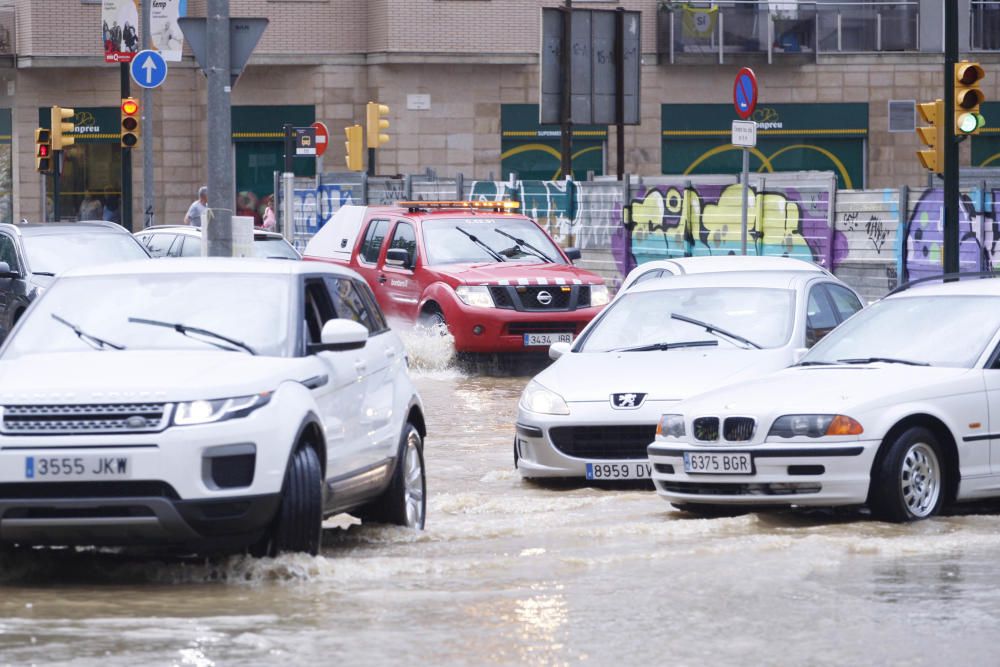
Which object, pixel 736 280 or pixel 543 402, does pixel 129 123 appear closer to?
pixel 736 280

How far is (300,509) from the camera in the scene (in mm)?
8180

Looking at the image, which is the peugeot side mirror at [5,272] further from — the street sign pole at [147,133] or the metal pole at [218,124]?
the street sign pole at [147,133]

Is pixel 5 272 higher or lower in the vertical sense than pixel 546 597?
higher

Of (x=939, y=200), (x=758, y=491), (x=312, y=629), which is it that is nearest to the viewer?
(x=312, y=629)

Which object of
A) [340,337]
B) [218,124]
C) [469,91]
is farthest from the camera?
[469,91]

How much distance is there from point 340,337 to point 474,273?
11.8m

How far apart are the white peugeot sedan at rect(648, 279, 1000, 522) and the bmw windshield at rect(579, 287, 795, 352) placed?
185 cm

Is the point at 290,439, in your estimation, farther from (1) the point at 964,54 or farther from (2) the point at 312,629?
(1) the point at 964,54

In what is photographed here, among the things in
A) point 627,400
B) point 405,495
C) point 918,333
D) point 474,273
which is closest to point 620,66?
point 474,273

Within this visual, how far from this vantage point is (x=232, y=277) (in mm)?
9258

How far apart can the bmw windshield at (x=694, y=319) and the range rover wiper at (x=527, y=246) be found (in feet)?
26.1

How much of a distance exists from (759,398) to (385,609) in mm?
3295

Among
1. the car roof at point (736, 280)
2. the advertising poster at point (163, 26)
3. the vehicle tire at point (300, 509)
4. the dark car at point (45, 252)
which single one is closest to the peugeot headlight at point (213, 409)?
the vehicle tire at point (300, 509)

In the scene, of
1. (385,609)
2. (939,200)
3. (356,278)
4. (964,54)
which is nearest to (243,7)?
(964,54)
